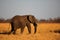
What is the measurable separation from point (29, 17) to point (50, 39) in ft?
18.0

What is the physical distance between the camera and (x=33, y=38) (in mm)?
16266

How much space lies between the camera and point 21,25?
20359mm

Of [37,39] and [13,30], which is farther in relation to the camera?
[13,30]

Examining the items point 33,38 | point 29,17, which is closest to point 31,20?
point 29,17

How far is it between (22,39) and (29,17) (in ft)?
18.3

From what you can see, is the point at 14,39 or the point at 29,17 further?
the point at 29,17

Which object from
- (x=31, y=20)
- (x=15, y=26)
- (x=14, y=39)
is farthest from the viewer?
(x=31, y=20)

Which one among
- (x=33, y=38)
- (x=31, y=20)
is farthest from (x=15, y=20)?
(x=33, y=38)

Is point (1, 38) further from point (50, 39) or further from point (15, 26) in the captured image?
point (15, 26)

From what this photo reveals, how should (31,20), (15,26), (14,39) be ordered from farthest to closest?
(31,20) < (15,26) < (14,39)

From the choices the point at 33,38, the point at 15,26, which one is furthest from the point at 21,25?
the point at 33,38

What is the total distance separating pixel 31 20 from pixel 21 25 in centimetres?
139

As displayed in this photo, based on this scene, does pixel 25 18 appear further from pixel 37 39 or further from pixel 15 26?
pixel 37 39

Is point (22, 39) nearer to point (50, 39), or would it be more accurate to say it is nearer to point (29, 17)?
point (50, 39)
